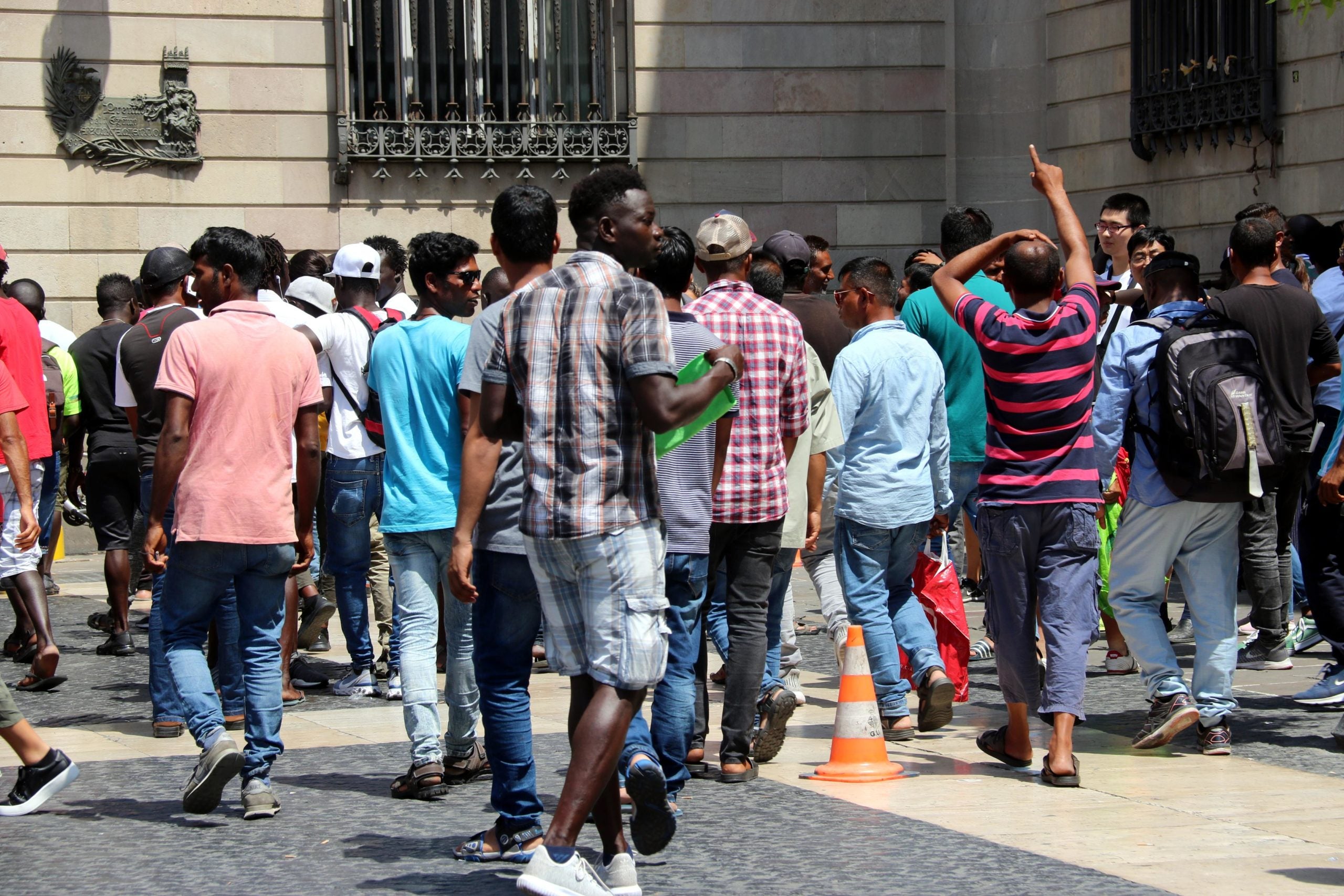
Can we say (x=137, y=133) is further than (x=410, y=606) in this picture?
Yes

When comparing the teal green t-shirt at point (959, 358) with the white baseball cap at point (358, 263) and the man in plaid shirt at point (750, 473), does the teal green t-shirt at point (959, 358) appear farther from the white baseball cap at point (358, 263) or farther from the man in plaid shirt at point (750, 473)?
the white baseball cap at point (358, 263)

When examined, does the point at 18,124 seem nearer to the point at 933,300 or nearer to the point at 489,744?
the point at 933,300

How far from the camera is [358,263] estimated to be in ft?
28.0

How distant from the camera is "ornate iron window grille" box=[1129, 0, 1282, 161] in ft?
46.3

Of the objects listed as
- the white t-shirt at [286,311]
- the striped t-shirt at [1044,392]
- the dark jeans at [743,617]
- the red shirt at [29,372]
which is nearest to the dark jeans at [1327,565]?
the striped t-shirt at [1044,392]

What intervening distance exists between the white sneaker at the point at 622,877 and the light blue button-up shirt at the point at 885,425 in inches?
108

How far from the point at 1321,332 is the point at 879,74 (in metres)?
10.4

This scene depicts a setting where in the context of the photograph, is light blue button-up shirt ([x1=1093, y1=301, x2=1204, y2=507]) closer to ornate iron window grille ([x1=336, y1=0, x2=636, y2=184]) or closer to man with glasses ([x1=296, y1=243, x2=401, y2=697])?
man with glasses ([x1=296, y1=243, x2=401, y2=697])

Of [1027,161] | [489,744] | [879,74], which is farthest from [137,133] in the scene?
[489,744]

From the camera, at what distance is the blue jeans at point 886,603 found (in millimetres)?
7352

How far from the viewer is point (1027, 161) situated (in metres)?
16.7

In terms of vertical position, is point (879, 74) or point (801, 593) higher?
point (879, 74)

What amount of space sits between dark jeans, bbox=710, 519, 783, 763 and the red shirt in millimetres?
3783

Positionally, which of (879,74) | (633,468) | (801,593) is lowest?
(801,593)
